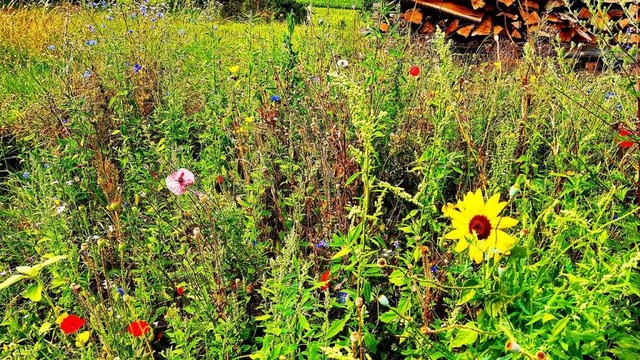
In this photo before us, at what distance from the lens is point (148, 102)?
10.9 ft

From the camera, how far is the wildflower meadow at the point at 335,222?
1.27 m

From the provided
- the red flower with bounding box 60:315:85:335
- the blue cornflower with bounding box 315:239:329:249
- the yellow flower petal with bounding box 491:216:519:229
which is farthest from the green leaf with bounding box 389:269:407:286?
the red flower with bounding box 60:315:85:335

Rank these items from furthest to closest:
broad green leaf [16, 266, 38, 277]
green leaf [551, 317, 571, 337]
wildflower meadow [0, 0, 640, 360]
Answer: wildflower meadow [0, 0, 640, 360], green leaf [551, 317, 571, 337], broad green leaf [16, 266, 38, 277]

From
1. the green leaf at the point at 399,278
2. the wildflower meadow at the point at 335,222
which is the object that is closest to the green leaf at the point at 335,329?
the wildflower meadow at the point at 335,222

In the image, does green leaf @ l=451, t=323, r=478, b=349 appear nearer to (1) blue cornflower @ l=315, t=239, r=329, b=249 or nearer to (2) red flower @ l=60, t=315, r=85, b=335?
(1) blue cornflower @ l=315, t=239, r=329, b=249

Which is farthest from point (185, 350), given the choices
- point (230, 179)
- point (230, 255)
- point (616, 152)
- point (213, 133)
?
point (616, 152)

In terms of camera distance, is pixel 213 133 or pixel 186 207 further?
pixel 213 133

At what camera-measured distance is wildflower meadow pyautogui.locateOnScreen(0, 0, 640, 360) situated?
127 centimetres

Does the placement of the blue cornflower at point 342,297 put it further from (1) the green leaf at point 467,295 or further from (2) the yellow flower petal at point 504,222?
(2) the yellow flower petal at point 504,222

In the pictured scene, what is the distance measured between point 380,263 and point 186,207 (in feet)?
3.27

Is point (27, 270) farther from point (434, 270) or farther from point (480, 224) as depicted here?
point (434, 270)

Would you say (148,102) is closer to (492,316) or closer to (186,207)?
(186,207)

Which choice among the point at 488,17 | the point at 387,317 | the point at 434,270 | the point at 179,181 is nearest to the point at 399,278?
the point at 387,317

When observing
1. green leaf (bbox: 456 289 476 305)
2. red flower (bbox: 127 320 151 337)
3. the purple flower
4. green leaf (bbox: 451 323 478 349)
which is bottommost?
the purple flower
